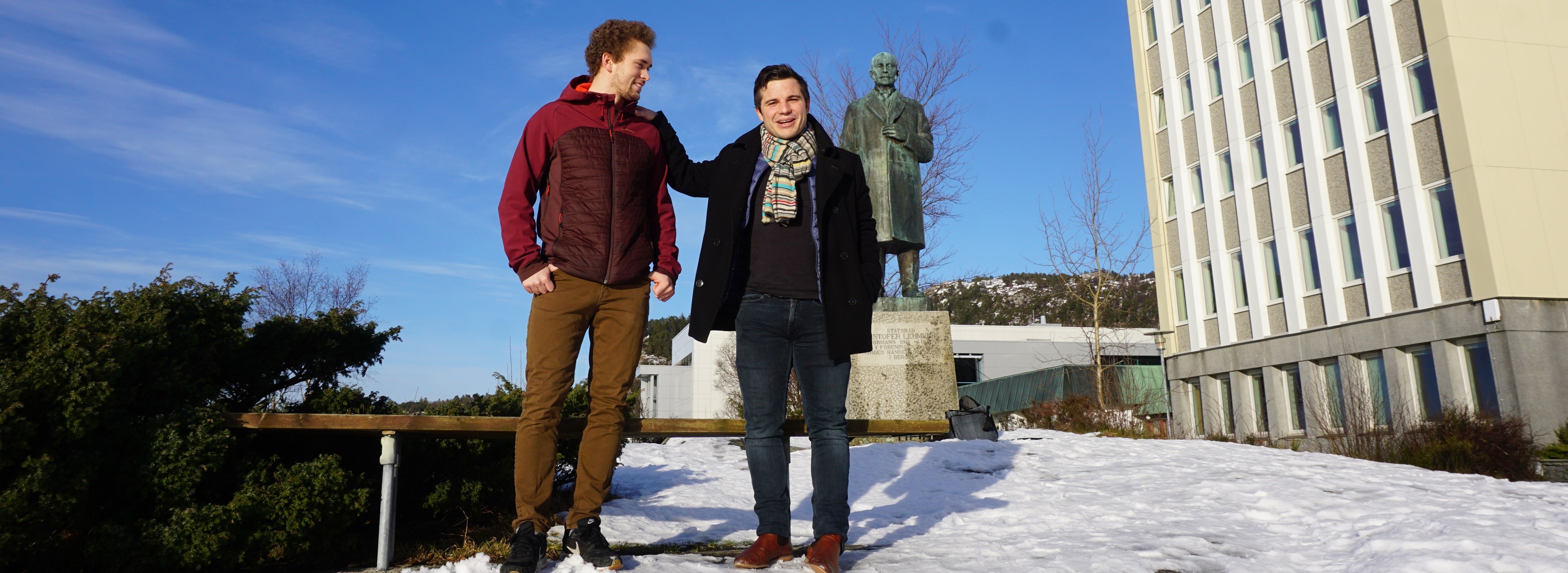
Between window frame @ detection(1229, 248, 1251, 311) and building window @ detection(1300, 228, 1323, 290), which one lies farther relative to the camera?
window frame @ detection(1229, 248, 1251, 311)

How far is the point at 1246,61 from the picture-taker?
22844 millimetres

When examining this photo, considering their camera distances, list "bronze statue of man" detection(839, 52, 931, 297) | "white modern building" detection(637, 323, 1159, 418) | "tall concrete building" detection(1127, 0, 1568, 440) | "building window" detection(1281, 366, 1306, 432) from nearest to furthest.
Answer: "bronze statue of man" detection(839, 52, 931, 297) → "tall concrete building" detection(1127, 0, 1568, 440) → "building window" detection(1281, 366, 1306, 432) → "white modern building" detection(637, 323, 1159, 418)

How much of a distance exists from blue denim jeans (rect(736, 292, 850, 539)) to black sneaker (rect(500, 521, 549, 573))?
2.57ft

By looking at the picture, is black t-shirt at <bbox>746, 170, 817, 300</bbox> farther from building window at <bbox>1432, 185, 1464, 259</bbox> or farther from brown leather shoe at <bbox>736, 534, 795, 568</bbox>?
building window at <bbox>1432, 185, 1464, 259</bbox>

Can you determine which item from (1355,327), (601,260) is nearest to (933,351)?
(601,260)

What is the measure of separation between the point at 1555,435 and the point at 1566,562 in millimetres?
14600

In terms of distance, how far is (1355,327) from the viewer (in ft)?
61.0

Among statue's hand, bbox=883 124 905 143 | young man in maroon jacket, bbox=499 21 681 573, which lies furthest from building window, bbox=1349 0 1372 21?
young man in maroon jacket, bbox=499 21 681 573

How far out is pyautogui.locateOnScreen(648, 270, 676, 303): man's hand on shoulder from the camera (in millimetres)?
3443

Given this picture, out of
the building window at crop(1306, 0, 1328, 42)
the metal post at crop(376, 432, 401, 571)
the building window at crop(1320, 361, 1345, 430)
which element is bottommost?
the metal post at crop(376, 432, 401, 571)

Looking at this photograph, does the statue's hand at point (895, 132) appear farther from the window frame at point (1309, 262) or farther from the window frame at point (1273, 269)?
the window frame at point (1273, 269)

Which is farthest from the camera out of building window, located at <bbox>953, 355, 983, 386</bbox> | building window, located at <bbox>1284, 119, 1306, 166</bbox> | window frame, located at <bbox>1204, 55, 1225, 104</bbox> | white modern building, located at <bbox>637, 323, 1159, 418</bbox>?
building window, located at <bbox>953, 355, 983, 386</bbox>

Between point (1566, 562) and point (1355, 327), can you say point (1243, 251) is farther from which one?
point (1566, 562)

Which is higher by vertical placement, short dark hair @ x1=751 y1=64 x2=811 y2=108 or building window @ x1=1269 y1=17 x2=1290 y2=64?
building window @ x1=1269 y1=17 x2=1290 y2=64
